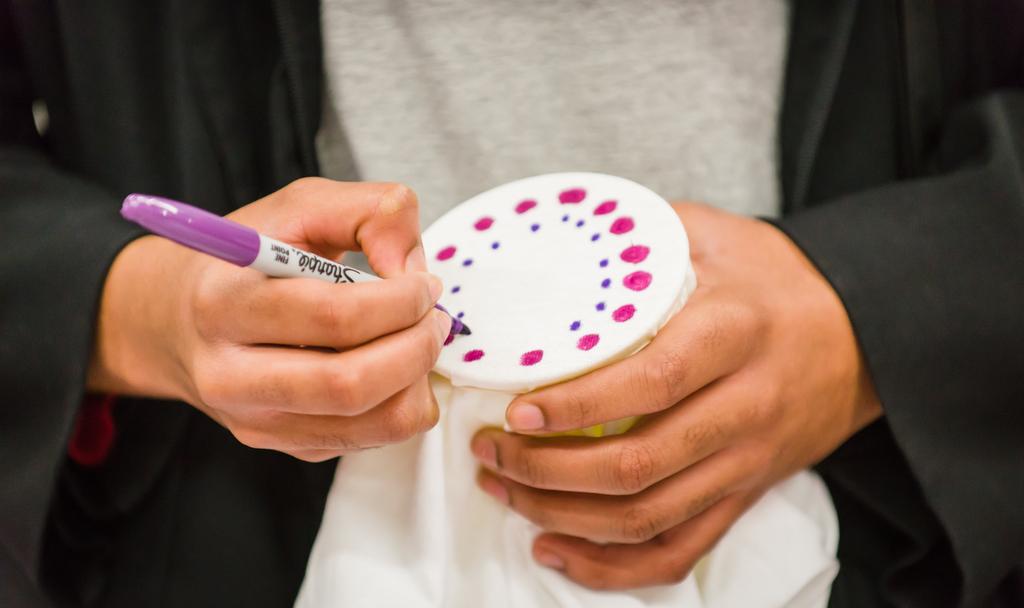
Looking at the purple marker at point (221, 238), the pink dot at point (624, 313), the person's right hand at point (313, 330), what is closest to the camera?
the purple marker at point (221, 238)

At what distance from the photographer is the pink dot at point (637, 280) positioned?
60cm

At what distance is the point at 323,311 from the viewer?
0.48m

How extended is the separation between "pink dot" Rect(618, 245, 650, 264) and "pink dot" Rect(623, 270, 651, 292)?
0.04 ft

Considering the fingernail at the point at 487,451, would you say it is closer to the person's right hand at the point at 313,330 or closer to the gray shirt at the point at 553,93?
the person's right hand at the point at 313,330

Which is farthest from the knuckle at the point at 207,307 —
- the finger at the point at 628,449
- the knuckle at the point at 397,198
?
the finger at the point at 628,449

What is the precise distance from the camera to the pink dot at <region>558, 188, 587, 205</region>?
692 mm

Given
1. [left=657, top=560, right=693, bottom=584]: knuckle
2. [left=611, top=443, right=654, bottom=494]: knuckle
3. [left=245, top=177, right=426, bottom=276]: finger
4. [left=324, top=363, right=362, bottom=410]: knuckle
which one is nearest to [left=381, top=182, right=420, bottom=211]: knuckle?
[left=245, top=177, right=426, bottom=276]: finger

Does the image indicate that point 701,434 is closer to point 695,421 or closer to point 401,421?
point 695,421

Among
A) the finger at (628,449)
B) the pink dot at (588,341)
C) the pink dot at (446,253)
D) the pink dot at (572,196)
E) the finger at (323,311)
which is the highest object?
the finger at (323,311)

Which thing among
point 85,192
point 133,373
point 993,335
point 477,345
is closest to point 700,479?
point 477,345

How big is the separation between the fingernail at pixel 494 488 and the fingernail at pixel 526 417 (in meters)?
0.10

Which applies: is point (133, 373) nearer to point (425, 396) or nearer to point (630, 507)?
point (425, 396)

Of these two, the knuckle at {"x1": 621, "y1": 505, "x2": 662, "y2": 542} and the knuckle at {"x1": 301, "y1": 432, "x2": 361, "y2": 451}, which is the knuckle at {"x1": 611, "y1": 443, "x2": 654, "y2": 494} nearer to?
the knuckle at {"x1": 621, "y1": 505, "x2": 662, "y2": 542}

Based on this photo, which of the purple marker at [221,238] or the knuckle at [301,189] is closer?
the purple marker at [221,238]
